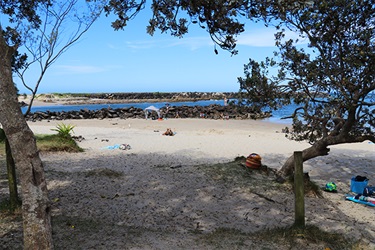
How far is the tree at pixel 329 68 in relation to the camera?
19.4 ft

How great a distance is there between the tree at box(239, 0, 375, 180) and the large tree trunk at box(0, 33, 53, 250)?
156 inches

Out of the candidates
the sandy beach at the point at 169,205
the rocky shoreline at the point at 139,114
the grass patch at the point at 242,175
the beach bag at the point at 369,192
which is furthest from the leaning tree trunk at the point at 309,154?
the rocky shoreline at the point at 139,114

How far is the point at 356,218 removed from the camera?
696 centimetres

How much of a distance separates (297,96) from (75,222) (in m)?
4.77

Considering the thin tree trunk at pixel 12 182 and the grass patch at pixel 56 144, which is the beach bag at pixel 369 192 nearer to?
the thin tree trunk at pixel 12 182

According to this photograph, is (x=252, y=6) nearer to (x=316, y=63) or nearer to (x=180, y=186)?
(x=316, y=63)

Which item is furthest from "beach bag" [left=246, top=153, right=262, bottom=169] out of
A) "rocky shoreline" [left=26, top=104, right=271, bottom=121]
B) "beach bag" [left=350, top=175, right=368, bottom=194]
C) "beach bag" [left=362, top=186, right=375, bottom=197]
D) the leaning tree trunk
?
"rocky shoreline" [left=26, top=104, right=271, bottom=121]

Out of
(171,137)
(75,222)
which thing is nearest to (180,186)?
(75,222)

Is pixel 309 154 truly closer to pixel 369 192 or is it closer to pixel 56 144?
pixel 369 192

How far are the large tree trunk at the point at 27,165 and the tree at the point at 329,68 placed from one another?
13.0ft

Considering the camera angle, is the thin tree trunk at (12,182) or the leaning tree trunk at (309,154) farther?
the leaning tree trunk at (309,154)

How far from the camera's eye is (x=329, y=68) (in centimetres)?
615

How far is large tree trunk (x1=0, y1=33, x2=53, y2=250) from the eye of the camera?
349 centimetres

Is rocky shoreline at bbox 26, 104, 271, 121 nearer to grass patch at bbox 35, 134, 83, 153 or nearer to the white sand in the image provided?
grass patch at bbox 35, 134, 83, 153
